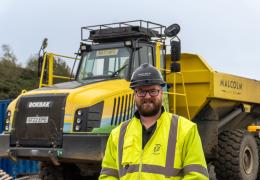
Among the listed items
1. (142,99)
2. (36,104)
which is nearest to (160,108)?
(142,99)

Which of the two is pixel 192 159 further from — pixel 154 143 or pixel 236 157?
pixel 236 157

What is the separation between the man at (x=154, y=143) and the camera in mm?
3164

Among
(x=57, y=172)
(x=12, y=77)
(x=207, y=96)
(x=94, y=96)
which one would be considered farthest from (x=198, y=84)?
(x=12, y=77)

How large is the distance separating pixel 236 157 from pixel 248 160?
2.57ft

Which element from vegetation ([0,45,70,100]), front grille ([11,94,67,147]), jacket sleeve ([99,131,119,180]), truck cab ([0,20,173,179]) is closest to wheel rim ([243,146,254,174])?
truck cab ([0,20,173,179])

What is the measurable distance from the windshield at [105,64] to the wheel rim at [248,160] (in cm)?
332

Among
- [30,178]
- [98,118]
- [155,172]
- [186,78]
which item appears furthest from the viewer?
[30,178]

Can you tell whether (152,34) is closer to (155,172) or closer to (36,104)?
(36,104)

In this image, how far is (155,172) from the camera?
3.14m

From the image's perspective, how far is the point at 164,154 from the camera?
3.18 m

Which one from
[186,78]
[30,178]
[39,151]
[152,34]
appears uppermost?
[152,34]

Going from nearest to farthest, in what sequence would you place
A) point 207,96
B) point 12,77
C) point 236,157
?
point 207,96 < point 236,157 < point 12,77

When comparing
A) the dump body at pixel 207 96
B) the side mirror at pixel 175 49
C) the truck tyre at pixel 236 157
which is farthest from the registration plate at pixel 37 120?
the truck tyre at pixel 236 157

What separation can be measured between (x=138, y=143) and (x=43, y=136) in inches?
207
